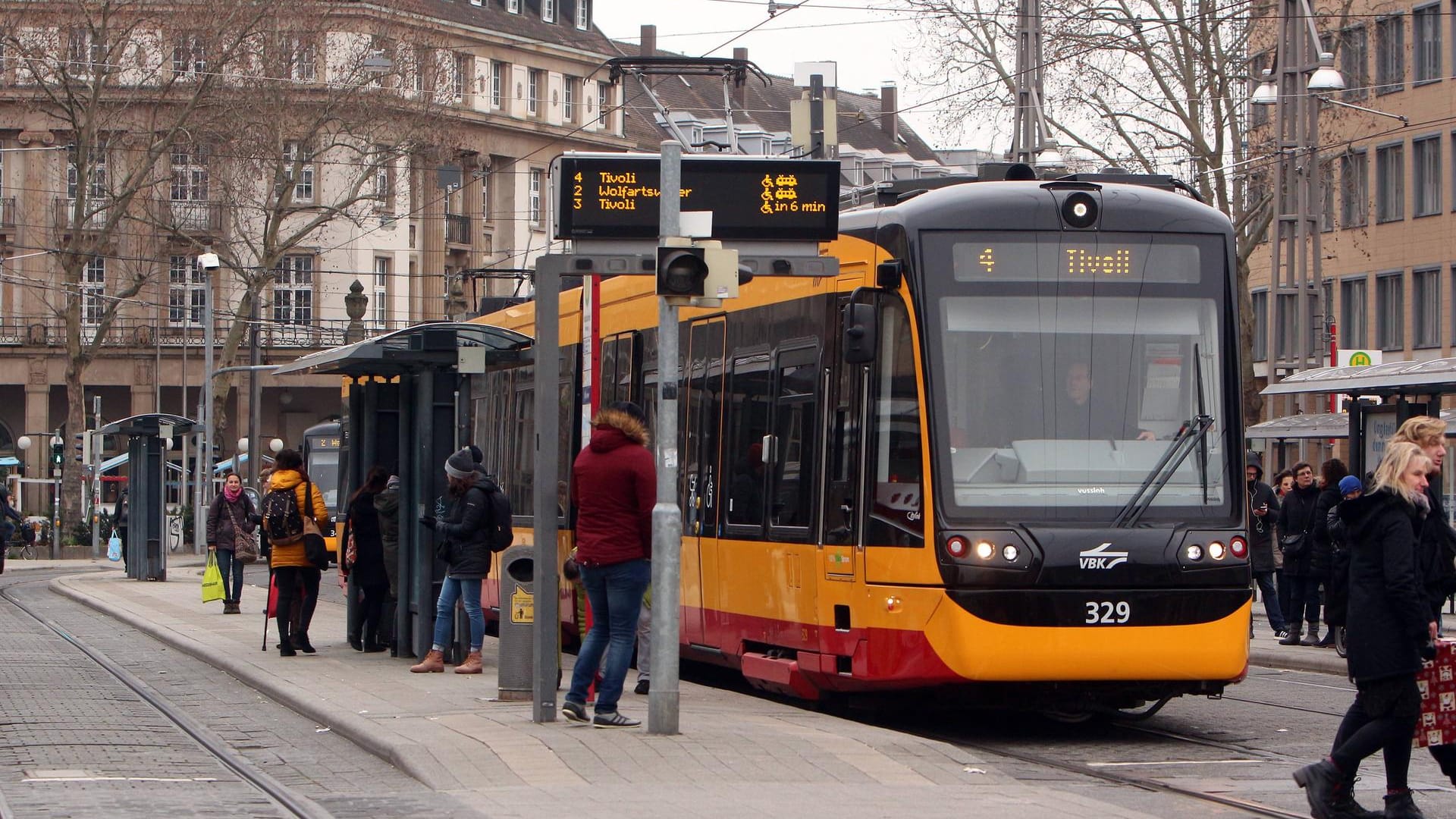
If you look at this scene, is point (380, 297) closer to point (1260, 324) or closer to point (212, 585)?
point (1260, 324)

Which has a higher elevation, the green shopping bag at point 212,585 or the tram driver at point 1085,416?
the tram driver at point 1085,416

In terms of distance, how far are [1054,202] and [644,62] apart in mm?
8296

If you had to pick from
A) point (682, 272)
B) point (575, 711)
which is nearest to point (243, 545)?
point (575, 711)

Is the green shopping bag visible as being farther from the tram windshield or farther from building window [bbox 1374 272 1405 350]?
building window [bbox 1374 272 1405 350]

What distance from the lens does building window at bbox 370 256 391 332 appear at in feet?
249

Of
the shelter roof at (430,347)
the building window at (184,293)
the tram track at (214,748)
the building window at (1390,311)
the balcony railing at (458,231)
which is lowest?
the tram track at (214,748)

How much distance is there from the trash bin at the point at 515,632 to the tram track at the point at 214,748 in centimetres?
182

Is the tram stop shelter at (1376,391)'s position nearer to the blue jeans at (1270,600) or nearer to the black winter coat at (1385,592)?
the blue jeans at (1270,600)

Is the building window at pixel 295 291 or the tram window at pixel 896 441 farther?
the building window at pixel 295 291

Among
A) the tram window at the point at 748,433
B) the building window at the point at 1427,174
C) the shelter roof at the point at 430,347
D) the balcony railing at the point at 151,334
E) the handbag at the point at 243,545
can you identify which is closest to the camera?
the tram window at the point at 748,433

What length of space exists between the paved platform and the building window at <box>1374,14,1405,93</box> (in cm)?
4427

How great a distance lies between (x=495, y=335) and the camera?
16469mm

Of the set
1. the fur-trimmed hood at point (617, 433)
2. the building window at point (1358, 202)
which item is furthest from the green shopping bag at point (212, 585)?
the building window at point (1358, 202)

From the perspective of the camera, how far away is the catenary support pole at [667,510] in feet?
36.7
